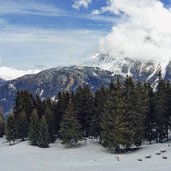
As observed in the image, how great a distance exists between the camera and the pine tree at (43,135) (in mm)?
94438

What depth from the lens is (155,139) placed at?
97.4 meters

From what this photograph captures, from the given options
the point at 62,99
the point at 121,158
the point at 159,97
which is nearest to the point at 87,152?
the point at 121,158

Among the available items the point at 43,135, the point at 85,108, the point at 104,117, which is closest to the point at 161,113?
the point at 104,117

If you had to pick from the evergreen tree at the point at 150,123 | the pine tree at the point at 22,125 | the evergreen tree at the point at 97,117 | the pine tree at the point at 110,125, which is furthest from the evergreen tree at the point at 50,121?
the evergreen tree at the point at 150,123

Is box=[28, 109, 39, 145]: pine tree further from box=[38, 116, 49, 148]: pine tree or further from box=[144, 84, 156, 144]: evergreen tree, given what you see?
box=[144, 84, 156, 144]: evergreen tree

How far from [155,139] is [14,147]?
30717 mm

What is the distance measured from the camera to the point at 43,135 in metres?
94.8

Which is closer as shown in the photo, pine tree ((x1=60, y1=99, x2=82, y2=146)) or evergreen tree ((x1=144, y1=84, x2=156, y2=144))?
pine tree ((x1=60, y1=99, x2=82, y2=146))

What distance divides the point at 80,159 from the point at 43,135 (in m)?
22.0

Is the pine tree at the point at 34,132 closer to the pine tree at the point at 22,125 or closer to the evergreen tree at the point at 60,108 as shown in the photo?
the pine tree at the point at 22,125

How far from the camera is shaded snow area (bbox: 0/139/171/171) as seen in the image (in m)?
58.5

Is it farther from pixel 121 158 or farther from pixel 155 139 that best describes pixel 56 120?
pixel 121 158

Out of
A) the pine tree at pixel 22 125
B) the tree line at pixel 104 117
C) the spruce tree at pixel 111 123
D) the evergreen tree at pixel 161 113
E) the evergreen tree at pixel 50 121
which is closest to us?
the spruce tree at pixel 111 123

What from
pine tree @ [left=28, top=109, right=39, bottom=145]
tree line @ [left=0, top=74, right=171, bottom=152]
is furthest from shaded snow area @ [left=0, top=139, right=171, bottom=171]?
tree line @ [left=0, top=74, right=171, bottom=152]
